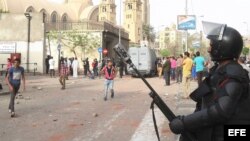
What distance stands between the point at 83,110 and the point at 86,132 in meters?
3.95

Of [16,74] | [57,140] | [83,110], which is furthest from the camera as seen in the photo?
[83,110]

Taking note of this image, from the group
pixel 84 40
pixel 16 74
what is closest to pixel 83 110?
pixel 16 74

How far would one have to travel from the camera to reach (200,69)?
19.3m

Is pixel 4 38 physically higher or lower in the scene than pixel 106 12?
lower

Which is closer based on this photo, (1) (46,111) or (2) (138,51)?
(1) (46,111)

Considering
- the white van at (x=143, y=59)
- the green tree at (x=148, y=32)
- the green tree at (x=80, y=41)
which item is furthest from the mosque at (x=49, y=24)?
the green tree at (x=148, y=32)

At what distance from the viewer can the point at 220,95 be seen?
9.68ft

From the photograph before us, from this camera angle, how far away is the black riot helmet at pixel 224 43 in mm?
3088

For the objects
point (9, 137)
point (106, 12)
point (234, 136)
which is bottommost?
point (9, 137)

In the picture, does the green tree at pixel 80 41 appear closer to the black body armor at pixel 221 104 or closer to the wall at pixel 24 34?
the wall at pixel 24 34

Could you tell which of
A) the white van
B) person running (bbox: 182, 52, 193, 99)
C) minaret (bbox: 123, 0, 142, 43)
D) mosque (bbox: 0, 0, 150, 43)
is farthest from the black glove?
minaret (bbox: 123, 0, 142, 43)

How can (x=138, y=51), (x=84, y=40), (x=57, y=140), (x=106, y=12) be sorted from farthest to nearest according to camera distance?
1. (x=106, y=12)
2. (x=84, y=40)
3. (x=138, y=51)
4. (x=57, y=140)

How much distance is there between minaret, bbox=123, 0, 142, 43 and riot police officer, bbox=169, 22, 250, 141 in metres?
127

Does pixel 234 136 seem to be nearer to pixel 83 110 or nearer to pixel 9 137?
pixel 9 137
